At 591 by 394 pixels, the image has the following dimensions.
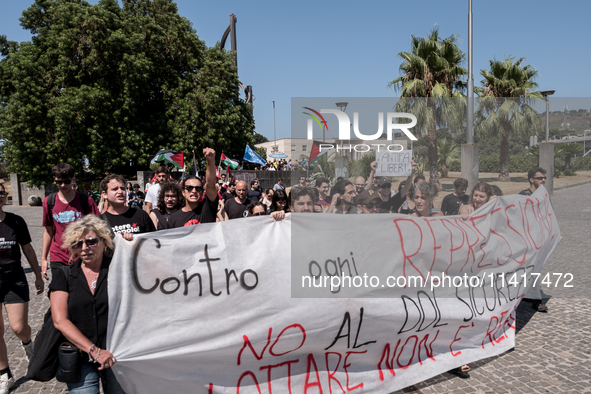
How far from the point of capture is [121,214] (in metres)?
3.60

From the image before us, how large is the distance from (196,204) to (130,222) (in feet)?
2.77

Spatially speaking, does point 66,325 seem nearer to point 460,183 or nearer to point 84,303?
point 84,303

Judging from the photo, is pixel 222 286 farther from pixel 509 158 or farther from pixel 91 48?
pixel 91 48

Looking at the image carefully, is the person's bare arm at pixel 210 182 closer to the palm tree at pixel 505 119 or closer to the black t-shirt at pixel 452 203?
the black t-shirt at pixel 452 203

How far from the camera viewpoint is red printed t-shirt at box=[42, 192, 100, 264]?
3756 millimetres

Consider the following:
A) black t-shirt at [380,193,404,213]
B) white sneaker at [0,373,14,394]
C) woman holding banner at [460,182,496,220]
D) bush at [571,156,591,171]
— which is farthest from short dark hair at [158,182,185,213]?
bush at [571,156,591,171]

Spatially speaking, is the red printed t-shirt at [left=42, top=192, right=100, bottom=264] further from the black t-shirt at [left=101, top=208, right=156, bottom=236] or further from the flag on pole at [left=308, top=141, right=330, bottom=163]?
the flag on pole at [left=308, top=141, right=330, bottom=163]

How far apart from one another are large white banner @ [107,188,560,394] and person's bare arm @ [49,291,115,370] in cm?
21

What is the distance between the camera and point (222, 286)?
2.96 m

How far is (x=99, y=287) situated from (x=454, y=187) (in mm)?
3963

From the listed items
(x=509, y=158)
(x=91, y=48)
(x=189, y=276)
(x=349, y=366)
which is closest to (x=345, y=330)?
(x=349, y=366)

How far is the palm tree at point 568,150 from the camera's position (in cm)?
664

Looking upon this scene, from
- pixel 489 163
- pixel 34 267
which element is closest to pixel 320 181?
pixel 489 163

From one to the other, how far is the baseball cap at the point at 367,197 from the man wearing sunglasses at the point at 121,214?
8.76ft
